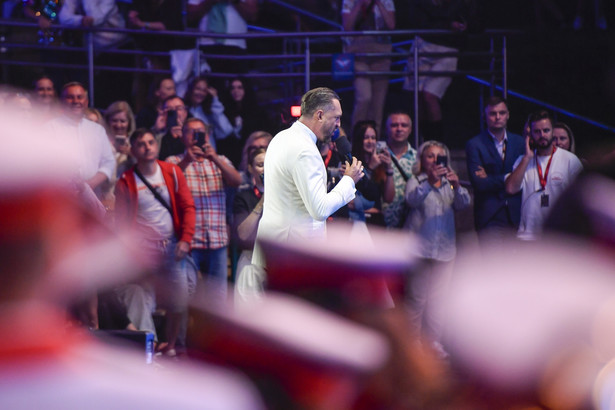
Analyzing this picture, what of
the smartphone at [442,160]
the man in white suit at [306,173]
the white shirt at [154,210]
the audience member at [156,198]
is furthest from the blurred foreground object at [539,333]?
the smartphone at [442,160]

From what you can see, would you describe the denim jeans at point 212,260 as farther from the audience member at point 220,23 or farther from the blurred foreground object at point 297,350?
the blurred foreground object at point 297,350

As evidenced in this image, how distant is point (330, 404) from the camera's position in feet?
1.94

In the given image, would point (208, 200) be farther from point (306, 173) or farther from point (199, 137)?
point (306, 173)

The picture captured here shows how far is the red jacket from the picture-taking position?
5055 millimetres

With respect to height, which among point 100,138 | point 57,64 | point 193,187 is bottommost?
point 193,187

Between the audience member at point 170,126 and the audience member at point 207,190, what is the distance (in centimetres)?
40

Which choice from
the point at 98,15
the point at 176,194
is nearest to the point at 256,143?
the point at 176,194

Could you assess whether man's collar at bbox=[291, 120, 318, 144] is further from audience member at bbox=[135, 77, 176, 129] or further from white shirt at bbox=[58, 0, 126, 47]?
white shirt at bbox=[58, 0, 126, 47]

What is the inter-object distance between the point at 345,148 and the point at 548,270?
151 inches

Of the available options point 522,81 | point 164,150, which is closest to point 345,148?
point 164,150

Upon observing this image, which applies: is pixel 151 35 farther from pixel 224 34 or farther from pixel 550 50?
pixel 550 50

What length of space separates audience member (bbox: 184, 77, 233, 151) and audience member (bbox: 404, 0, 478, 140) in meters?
1.69

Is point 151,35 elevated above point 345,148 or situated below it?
above

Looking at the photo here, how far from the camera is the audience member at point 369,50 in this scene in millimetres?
7098
